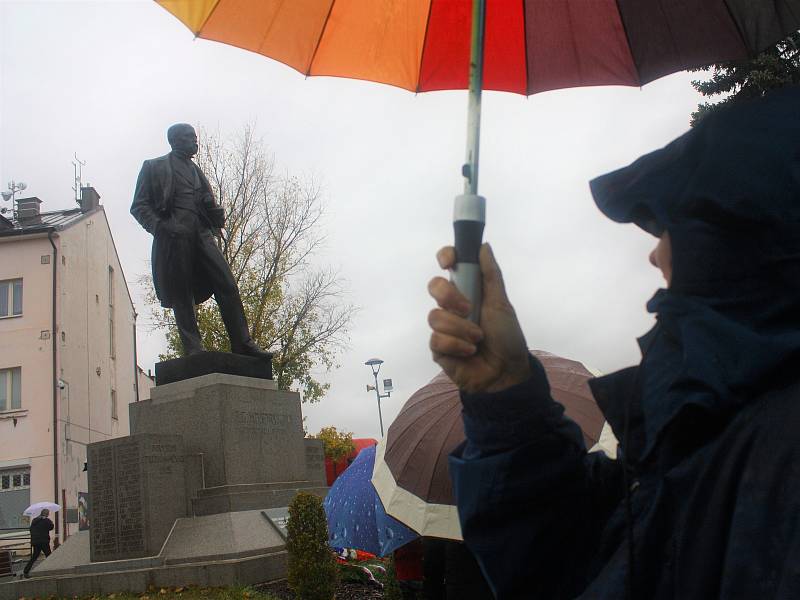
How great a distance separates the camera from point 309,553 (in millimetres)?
7270

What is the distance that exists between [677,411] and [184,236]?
8819mm

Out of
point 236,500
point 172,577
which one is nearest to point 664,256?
point 172,577

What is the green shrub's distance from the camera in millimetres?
7203

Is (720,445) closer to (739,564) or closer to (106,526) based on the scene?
(739,564)

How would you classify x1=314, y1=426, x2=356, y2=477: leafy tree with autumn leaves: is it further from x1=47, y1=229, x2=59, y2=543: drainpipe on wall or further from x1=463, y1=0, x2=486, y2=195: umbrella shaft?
x1=463, y1=0, x2=486, y2=195: umbrella shaft

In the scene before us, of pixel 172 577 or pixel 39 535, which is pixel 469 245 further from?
pixel 39 535

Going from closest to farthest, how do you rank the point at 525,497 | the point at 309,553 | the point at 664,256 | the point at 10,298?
the point at 664,256, the point at 525,497, the point at 309,553, the point at 10,298

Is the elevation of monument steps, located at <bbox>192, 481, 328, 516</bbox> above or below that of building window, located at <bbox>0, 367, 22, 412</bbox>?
below

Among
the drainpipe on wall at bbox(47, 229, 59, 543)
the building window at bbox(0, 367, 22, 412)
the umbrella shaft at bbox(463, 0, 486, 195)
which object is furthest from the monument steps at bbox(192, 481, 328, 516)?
the building window at bbox(0, 367, 22, 412)

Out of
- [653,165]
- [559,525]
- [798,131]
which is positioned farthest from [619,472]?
[798,131]

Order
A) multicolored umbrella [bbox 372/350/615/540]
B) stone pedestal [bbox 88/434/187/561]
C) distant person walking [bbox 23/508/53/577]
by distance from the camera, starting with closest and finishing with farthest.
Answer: multicolored umbrella [bbox 372/350/615/540], stone pedestal [bbox 88/434/187/561], distant person walking [bbox 23/508/53/577]

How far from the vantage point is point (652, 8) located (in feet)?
8.89

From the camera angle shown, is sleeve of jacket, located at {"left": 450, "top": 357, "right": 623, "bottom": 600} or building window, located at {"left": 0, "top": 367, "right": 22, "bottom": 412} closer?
sleeve of jacket, located at {"left": 450, "top": 357, "right": 623, "bottom": 600}

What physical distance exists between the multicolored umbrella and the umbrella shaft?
2.99m
